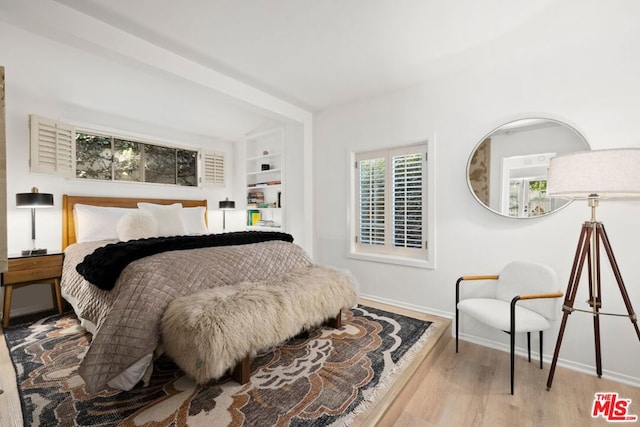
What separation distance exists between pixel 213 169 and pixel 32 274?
265 cm

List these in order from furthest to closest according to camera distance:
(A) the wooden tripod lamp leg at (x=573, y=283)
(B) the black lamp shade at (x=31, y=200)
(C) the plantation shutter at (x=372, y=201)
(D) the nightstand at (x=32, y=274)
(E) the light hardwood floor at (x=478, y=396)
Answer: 1. (C) the plantation shutter at (x=372, y=201)
2. (B) the black lamp shade at (x=31, y=200)
3. (D) the nightstand at (x=32, y=274)
4. (A) the wooden tripod lamp leg at (x=573, y=283)
5. (E) the light hardwood floor at (x=478, y=396)

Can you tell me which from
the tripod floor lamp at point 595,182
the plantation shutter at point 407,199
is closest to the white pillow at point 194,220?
the plantation shutter at point 407,199

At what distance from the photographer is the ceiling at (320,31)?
193 centimetres

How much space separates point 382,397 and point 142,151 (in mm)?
4288

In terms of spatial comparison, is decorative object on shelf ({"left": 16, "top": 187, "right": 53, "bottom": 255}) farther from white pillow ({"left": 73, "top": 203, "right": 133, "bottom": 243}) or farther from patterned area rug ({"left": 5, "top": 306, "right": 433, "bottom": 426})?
patterned area rug ({"left": 5, "top": 306, "right": 433, "bottom": 426})

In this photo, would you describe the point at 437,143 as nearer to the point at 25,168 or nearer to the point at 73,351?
the point at 73,351

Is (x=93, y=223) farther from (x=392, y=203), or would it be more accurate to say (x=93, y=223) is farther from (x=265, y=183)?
(x=392, y=203)

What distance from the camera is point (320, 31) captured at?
2197 mm

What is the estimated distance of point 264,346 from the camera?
1778mm

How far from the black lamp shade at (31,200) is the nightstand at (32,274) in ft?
1.66

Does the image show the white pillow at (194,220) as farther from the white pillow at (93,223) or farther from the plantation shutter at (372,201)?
the plantation shutter at (372,201)

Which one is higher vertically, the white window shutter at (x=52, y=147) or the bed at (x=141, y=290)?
the white window shutter at (x=52, y=147)

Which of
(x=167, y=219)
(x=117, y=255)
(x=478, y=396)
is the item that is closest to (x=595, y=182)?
(x=478, y=396)

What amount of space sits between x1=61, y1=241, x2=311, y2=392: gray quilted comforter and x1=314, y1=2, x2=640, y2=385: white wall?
161 cm
